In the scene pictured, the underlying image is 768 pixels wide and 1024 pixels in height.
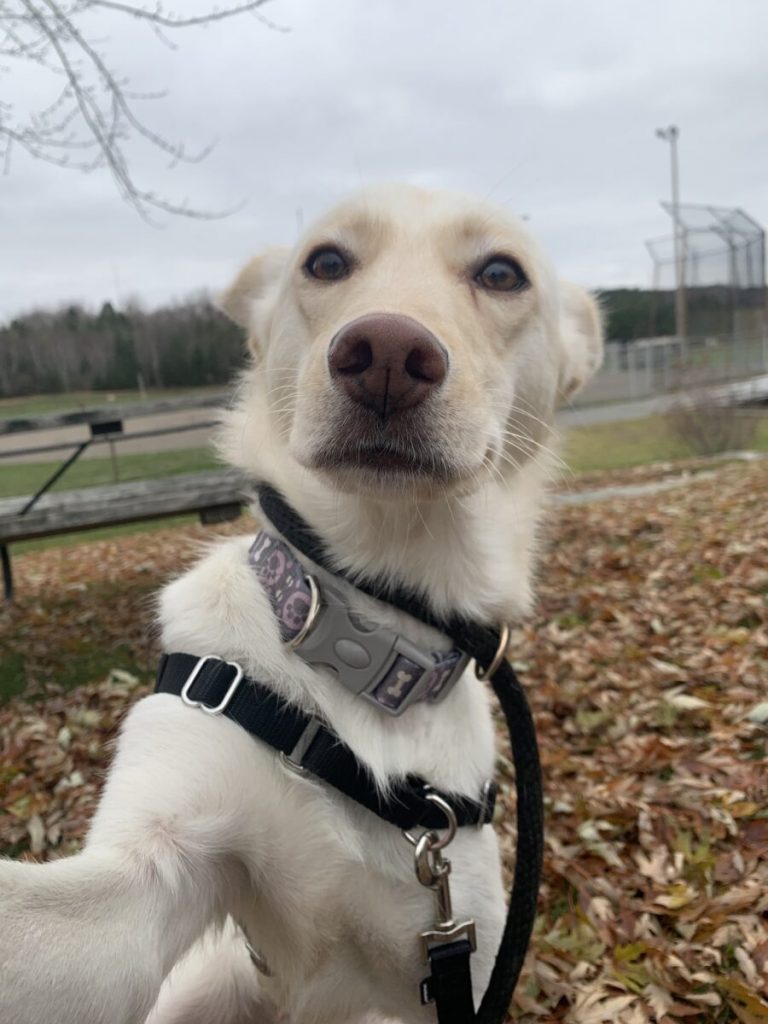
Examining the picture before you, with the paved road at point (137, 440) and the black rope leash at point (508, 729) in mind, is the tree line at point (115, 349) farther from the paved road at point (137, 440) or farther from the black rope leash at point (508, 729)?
the black rope leash at point (508, 729)

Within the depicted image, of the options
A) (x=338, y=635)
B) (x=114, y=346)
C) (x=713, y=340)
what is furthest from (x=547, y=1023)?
(x=713, y=340)

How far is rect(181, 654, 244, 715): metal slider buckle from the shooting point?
4.10 feet

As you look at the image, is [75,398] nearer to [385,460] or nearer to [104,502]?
[104,502]

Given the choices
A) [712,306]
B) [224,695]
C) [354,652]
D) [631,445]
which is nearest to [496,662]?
[354,652]

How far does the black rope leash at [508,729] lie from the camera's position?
1313 mm

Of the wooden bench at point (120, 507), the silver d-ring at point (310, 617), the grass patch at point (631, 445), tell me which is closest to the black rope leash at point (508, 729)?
the silver d-ring at point (310, 617)

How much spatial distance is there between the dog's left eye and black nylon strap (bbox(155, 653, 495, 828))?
1003mm

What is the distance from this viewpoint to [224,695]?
4.15 ft

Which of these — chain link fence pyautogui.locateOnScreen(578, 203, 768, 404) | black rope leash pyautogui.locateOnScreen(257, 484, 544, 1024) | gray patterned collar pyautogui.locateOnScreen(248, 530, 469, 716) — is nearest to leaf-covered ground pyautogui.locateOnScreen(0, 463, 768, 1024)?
black rope leash pyautogui.locateOnScreen(257, 484, 544, 1024)

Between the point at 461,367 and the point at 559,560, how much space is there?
4.72 m

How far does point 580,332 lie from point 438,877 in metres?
1.54

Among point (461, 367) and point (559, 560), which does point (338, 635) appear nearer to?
point (461, 367)

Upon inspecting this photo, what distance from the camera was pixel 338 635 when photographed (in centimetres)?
135

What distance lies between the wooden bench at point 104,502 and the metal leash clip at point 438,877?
296cm
